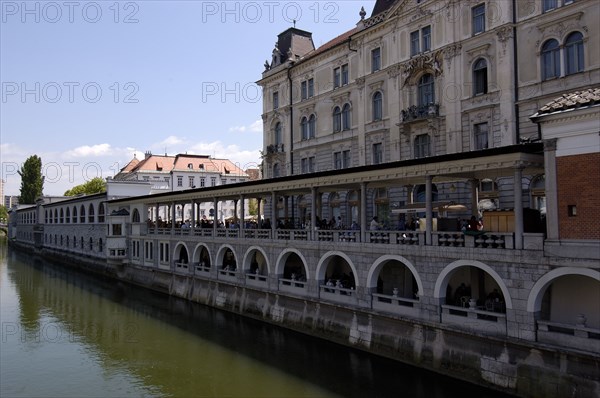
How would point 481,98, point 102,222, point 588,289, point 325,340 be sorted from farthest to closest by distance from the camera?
point 102,222 → point 481,98 → point 325,340 → point 588,289

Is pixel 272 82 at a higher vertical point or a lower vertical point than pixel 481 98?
higher

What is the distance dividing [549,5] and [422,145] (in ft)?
37.2

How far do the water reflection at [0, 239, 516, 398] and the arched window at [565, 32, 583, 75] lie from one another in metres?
18.0

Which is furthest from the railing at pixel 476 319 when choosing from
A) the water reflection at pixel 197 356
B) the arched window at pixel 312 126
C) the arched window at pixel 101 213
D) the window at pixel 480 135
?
the arched window at pixel 101 213

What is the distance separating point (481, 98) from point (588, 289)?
16699 millimetres

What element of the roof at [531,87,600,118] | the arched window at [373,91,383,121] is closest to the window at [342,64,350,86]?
the arched window at [373,91,383,121]

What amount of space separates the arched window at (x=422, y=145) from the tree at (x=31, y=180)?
95962 millimetres

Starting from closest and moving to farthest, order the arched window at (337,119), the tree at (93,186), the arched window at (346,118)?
A: the arched window at (346,118), the arched window at (337,119), the tree at (93,186)

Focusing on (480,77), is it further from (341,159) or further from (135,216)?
(135,216)

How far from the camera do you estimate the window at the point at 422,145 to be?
34.1 metres

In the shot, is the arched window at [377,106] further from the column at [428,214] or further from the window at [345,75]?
the column at [428,214]

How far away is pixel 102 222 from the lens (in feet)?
182

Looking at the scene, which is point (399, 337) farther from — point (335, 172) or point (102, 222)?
point (102, 222)

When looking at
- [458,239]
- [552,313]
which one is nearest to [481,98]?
[458,239]
